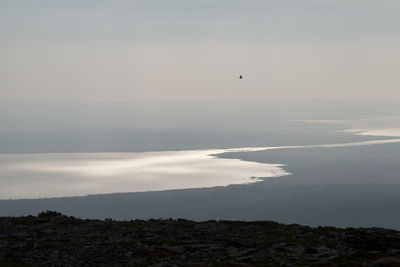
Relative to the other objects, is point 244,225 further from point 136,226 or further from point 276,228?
point 136,226

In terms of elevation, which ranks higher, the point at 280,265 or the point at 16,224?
the point at 16,224

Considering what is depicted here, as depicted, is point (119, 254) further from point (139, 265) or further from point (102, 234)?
point (102, 234)

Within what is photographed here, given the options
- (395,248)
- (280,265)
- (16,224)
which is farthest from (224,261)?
(16,224)

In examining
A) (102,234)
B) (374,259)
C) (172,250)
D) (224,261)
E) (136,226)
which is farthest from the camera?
(136,226)

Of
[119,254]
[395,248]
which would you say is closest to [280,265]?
[395,248]

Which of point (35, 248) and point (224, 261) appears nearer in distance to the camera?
point (224, 261)

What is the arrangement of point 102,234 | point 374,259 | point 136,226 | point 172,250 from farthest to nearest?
point 136,226 < point 102,234 < point 172,250 < point 374,259
